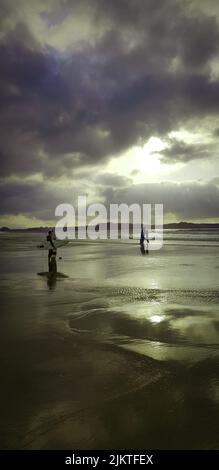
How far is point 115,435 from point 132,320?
5901 mm

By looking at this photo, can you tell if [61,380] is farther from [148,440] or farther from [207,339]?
[207,339]

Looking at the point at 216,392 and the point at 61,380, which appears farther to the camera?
the point at 61,380

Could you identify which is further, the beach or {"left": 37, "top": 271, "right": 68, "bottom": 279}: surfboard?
{"left": 37, "top": 271, "right": 68, "bottom": 279}: surfboard

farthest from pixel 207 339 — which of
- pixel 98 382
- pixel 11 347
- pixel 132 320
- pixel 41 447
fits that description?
pixel 41 447

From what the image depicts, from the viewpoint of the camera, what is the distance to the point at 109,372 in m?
7.00

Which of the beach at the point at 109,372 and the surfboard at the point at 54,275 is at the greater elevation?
the surfboard at the point at 54,275

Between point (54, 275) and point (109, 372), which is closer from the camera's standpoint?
point (109, 372)

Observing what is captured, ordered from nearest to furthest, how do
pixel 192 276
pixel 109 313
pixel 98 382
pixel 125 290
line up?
pixel 98 382
pixel 109 313
pixel 125 290
pixel 192 276

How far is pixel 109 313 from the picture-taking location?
1175cm

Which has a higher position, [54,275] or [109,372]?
[54,275]

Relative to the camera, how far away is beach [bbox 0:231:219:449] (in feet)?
16.4

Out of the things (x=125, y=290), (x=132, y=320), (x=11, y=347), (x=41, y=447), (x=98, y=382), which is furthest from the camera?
(x=125, y=290)

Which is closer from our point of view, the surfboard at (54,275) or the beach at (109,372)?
the beach at (109,372)

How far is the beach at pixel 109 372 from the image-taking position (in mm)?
4996
